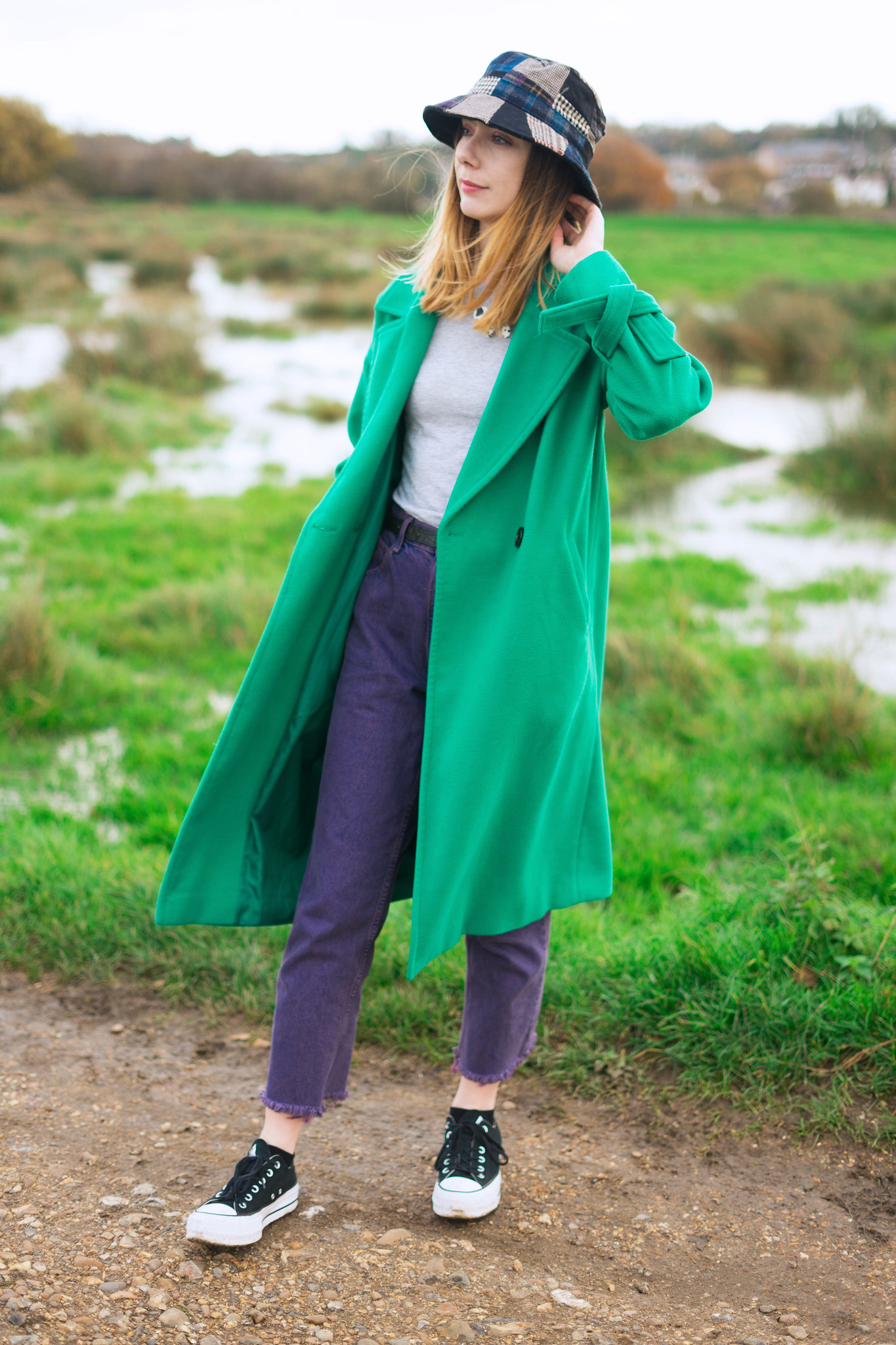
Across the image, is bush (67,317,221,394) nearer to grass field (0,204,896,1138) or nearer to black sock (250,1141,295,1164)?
grass field (0,204,896,1138)

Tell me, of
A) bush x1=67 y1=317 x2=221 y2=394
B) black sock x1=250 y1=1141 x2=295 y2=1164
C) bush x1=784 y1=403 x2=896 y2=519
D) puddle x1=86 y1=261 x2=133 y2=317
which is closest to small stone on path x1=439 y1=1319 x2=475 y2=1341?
black sock x1=250 y1=1141 x2=295 y2=1164

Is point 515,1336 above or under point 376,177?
under

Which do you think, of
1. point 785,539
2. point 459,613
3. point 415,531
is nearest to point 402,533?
point 415,531

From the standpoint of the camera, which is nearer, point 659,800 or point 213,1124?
point 213,1124

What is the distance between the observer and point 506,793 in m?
2.34

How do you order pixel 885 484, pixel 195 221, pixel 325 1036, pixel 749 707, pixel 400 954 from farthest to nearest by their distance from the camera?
pixel 195 221 → pixel 885 484 → pixel 749 707 → pixel 400 954 → pixel 325 1036

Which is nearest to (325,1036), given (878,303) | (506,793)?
(506,793)

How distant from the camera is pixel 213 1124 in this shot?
2848 mm

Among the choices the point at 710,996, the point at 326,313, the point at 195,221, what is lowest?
the point at 710,996

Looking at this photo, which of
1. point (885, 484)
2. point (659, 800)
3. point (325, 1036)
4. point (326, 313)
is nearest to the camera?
point (325, 1036)

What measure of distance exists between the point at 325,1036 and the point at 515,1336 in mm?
655

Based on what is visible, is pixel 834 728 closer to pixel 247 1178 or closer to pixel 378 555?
pixel 378 555

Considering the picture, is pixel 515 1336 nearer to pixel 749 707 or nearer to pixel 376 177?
pixel 749 707

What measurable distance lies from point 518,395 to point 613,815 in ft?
8.11
